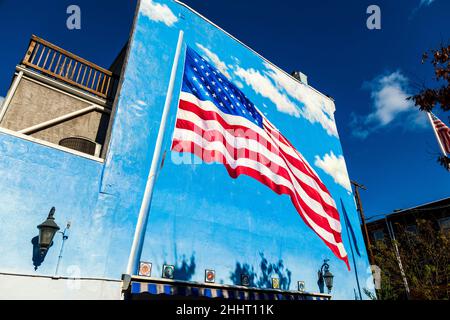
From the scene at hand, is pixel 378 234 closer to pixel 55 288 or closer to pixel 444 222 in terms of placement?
pixel 444 222

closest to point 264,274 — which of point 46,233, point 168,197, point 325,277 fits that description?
point 325,277

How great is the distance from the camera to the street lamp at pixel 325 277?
10.9m

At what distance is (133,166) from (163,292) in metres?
3.29

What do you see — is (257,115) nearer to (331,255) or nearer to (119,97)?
(119,97)

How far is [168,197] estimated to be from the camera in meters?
8.60

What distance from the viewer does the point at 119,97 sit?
28.7ft

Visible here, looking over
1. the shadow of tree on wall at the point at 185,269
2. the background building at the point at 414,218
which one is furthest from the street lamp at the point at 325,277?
the background building at the point at 414,218

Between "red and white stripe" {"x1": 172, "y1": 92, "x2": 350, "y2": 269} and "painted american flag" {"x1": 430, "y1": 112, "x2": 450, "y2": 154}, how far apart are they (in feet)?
14.0

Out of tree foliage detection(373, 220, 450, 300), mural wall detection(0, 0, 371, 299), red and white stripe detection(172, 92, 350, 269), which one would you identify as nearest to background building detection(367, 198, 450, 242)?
tree foliage detection(373, 220, 450, 300)

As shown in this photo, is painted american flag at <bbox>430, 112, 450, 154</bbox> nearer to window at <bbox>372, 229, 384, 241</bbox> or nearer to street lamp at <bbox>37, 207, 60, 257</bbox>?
street lamp at <bbox>37, 207, 60, 257</bbox>

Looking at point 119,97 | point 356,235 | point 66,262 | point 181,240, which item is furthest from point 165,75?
point 356,235

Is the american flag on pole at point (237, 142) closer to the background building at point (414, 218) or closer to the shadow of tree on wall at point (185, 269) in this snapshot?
the shadow of tree on wall at point (185, 269)

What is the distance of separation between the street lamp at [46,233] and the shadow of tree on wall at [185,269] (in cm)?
305

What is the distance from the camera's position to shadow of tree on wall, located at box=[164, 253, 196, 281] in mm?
7859
